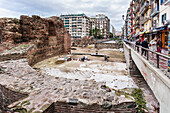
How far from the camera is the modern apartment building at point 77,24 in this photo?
264 ft

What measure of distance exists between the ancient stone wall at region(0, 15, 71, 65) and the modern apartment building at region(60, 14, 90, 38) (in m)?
59.9

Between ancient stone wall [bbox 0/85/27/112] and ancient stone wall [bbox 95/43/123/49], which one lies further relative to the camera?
ancient stone wall [bbox 95/43/123/49]

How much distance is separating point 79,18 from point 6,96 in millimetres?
79702

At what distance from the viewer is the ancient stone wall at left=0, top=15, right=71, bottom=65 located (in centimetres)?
1409

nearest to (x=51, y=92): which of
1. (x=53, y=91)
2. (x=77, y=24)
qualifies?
(x=53, y=91)

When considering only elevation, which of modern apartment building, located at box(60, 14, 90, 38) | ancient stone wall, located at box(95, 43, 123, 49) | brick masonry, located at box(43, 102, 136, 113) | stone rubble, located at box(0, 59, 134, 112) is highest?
modern apartment building, located at box(60, 14, 90, 38)

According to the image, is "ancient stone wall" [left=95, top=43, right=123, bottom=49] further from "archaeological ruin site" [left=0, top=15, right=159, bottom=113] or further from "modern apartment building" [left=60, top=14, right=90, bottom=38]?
"modern apartment building" [left=60, top=14, right=90, bottom=38]

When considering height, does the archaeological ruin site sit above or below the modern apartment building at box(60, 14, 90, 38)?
below

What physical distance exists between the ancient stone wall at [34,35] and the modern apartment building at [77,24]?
59923mm

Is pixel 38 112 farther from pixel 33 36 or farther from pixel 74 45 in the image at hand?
pixel 74 45

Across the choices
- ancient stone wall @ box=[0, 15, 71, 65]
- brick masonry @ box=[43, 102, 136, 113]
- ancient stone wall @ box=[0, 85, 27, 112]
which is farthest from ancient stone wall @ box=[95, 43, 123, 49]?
ancient stone wall @ box=[0, 85, 27, 112]

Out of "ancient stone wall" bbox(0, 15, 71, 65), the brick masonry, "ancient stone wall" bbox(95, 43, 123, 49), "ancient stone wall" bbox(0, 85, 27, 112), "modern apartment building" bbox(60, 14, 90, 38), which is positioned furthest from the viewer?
"modern apartment building" bbox(60, 14, 90, 38)

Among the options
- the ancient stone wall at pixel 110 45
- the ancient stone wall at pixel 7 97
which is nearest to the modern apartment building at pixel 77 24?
the ancient stone wall at pixel 110 45

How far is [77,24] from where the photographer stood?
8119 centimetres
